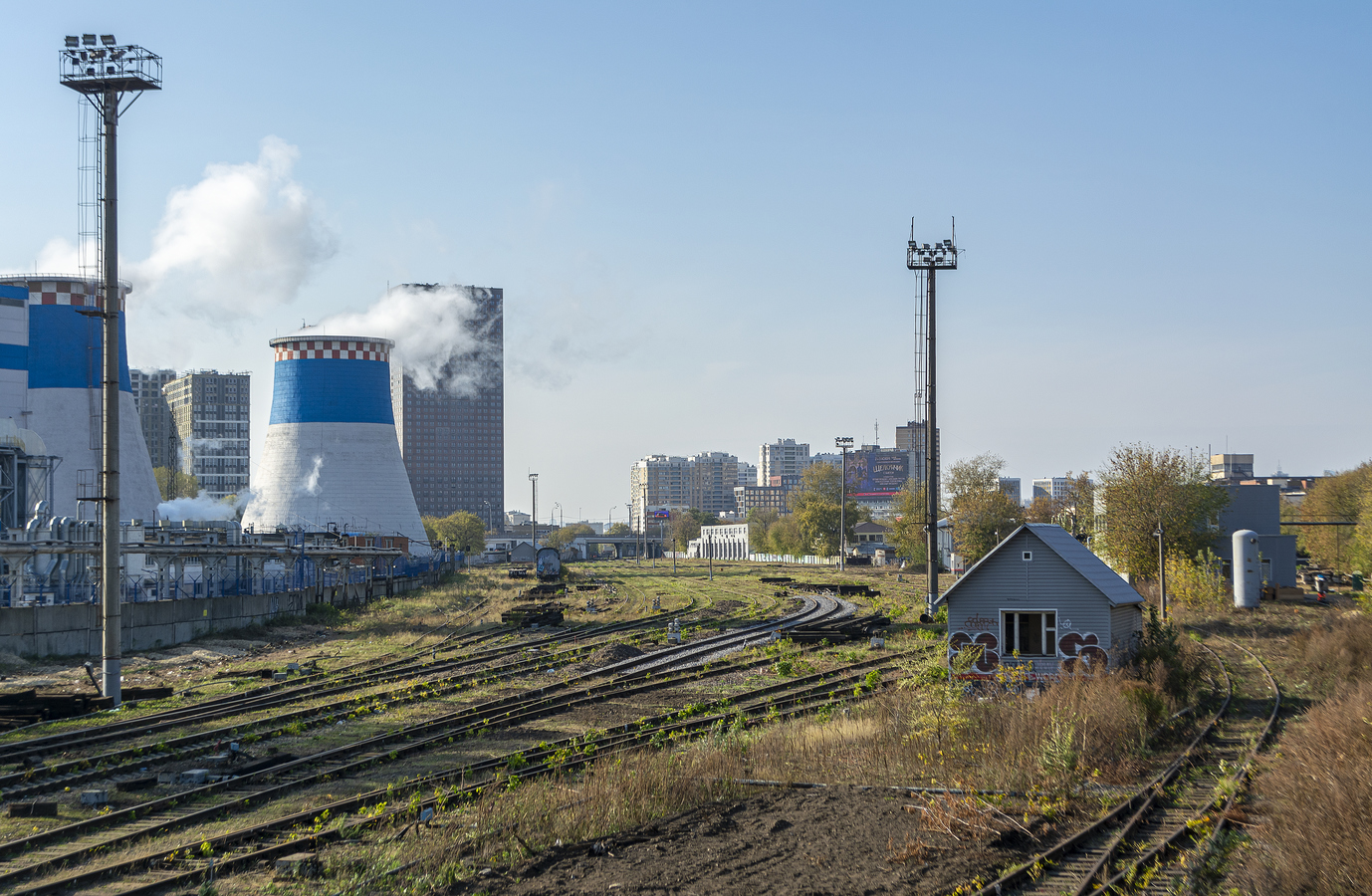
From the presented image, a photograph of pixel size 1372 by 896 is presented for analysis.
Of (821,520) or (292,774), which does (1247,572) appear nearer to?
(292,774)

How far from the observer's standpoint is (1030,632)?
838 inches

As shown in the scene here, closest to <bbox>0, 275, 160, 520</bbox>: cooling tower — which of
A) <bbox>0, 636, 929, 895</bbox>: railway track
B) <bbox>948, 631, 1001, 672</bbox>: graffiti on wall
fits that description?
<bbox>0, 636, 929, 895</bbox>: railway track

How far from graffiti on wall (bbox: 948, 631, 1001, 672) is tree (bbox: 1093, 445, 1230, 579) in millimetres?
22921

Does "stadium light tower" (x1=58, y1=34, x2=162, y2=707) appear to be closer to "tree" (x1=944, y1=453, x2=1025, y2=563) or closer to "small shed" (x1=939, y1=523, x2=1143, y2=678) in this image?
"small shed" (x1=939, y1=523, x2=1143, y2=678)

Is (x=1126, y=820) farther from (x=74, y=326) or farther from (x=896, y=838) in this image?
(x=74, y=326)

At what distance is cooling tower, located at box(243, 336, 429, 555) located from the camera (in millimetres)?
48875

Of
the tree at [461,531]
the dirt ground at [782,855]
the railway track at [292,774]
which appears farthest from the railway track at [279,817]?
the tree at [461,531]

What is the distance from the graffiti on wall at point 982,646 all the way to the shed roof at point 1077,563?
87cm

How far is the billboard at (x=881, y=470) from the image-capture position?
193 metres

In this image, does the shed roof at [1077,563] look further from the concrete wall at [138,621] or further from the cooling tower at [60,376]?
the cooling tower at [60,376]

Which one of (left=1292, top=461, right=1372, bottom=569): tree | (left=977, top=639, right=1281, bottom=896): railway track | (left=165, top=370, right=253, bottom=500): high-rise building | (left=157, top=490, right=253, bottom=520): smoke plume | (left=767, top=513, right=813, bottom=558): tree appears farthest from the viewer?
(left=165, top=370, right=253, bottom=500): high-rise building

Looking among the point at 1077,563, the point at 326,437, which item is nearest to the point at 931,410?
the point at 1077,563

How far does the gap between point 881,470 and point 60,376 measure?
549 feet

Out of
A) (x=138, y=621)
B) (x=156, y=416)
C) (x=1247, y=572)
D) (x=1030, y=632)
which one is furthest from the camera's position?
(x=156, y=416)
